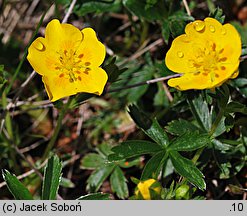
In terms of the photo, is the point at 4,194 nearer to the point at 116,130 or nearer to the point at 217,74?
the point at 116,130

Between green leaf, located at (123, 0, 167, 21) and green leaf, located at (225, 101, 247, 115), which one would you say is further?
green leaf, located at (123, 0, 167, 21)

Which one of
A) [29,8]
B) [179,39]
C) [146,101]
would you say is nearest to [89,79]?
[179,39]

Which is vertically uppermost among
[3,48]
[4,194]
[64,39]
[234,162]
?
[64,39]

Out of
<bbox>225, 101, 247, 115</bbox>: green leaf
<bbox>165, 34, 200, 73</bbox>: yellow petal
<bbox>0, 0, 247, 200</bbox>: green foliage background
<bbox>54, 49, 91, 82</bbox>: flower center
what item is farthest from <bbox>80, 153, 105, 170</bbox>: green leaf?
<bbox>225, 101, 247, 115</bbox>: green leaf

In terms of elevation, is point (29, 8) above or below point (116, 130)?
above

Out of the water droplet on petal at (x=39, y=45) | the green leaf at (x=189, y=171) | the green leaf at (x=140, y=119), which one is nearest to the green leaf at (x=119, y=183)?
the green leaf at (x=140, y=119)

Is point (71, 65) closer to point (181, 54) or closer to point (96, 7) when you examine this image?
point (181, 54)

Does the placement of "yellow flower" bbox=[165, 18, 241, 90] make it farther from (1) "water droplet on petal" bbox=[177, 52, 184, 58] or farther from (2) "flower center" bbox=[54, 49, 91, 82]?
(2) "flower center" bbox=[54, 49, 91, 82]
